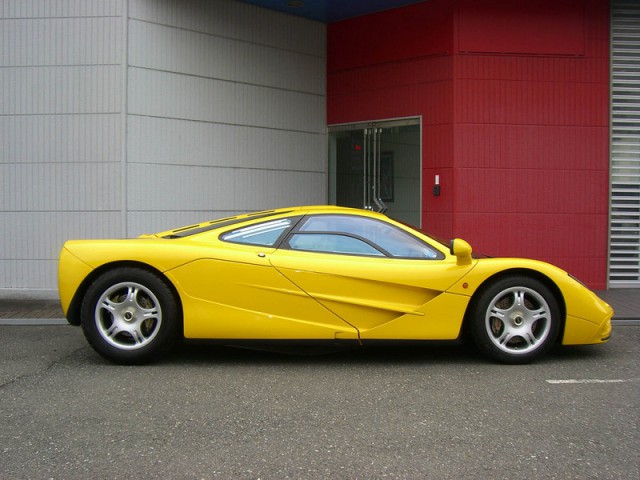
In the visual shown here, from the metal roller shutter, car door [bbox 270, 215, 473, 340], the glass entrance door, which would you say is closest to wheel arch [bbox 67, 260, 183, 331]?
car door [bbox 270, 215, 473, 340]

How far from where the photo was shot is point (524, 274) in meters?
5.20

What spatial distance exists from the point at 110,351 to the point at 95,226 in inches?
157

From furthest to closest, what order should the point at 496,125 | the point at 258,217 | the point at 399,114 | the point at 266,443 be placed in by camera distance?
1. the point at 399,114
2. the point at 496,125
3. the point at 258,217
4. the point at 266,443

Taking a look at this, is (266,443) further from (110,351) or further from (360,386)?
(110,351)

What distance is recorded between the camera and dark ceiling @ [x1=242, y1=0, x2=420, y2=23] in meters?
9.54

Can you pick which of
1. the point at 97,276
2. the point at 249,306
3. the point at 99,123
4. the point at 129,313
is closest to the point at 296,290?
the point at 249,306

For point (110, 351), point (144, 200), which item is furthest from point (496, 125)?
point (110, 351)

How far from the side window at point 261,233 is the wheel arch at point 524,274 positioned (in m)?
1.69

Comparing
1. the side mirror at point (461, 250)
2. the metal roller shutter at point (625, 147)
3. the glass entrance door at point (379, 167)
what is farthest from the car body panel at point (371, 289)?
A: the metal roller shutter at point (625, 147)

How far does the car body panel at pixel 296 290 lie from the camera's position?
4.99m

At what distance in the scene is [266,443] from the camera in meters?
3.48

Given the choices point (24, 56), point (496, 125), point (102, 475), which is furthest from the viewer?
point (496, 125)

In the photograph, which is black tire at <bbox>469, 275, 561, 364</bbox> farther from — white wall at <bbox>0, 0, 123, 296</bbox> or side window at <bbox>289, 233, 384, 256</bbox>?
white wall at <bbox>0, 0, 123, 296</bbox>

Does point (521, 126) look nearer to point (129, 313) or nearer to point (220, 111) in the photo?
point (220, 111)
